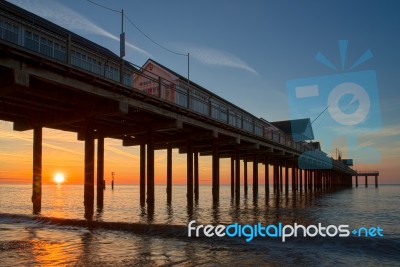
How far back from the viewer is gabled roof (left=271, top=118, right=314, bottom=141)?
7794 centimetres

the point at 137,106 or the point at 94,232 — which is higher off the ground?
the point at 137,106

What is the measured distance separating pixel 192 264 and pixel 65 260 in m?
3.22

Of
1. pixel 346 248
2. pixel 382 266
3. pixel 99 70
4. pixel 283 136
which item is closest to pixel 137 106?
pixel 99 70

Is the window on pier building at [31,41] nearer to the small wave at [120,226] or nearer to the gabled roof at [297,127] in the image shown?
the small wave at [120,226]

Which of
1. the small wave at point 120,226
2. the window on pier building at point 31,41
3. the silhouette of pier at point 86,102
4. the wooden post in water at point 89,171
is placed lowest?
the small wave at point 120,226

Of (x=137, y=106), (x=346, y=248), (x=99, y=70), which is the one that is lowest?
(x=346, y=248)

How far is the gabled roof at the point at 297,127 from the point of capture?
7794 cm

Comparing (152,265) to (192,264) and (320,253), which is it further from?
(320,253)

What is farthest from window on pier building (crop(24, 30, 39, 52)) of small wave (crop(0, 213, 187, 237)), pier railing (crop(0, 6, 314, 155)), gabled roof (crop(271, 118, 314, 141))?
gabled roof (crop(271, 118, 314, 141))

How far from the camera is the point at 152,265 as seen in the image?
948 cm

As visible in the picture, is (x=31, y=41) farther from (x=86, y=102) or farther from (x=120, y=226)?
(x=120, y=226)

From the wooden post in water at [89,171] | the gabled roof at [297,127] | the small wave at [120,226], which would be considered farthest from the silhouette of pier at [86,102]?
the gabled roof at [297,127]

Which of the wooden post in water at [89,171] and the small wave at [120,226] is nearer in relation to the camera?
the small wave at [120,226]

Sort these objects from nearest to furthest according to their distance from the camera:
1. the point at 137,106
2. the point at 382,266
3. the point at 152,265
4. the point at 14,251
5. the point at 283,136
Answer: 1. the point at 152,265
2. the point at 382,266
3. the point at 14,251
4. the point at 137,106
5. the point at 283,136
